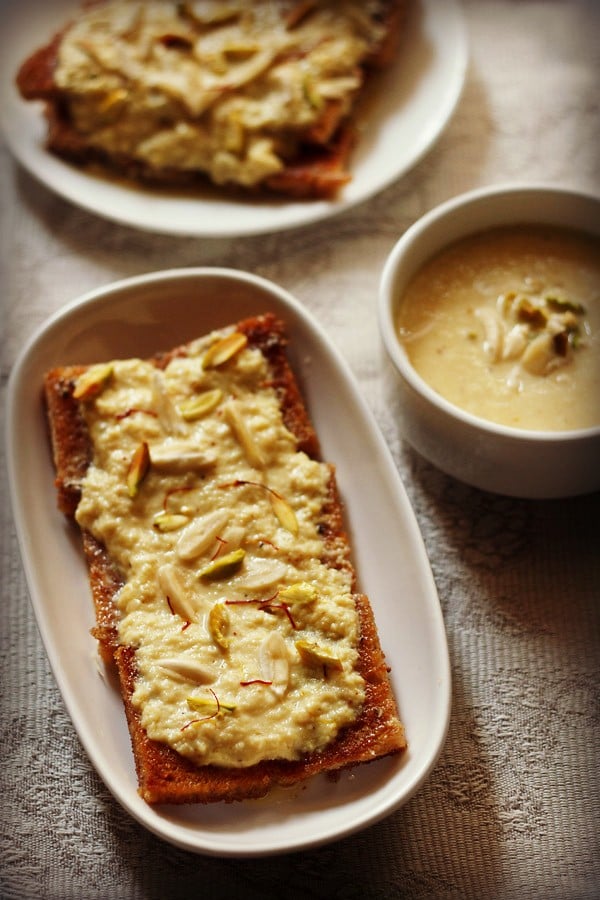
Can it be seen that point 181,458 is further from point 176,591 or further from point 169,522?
point 176,591

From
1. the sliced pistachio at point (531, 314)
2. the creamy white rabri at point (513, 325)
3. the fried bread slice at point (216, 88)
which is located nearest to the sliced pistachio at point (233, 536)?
the creamy white rabri at point (513, 325)

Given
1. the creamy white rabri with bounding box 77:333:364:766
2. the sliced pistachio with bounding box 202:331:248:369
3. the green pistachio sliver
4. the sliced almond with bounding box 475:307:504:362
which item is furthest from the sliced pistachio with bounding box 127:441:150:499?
the green pistachio sliver

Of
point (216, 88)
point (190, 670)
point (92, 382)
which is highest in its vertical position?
point (216, 88)

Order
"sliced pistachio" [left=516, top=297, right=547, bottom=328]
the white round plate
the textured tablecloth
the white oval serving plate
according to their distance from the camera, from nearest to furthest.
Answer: the white oval serving plate → the textured tablecloth → "sliced pistachio" [left=516, top=297, right=547, bottom=328] → the white round plate

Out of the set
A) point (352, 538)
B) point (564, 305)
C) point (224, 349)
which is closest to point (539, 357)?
point (564, 305)

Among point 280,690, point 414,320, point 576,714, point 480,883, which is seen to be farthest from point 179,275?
point 480,883

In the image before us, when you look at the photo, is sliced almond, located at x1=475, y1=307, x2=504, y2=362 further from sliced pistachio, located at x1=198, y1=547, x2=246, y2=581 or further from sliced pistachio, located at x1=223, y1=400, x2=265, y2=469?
sliced pistachio, located at x1=198, y1=547, x2=246, y2=581
